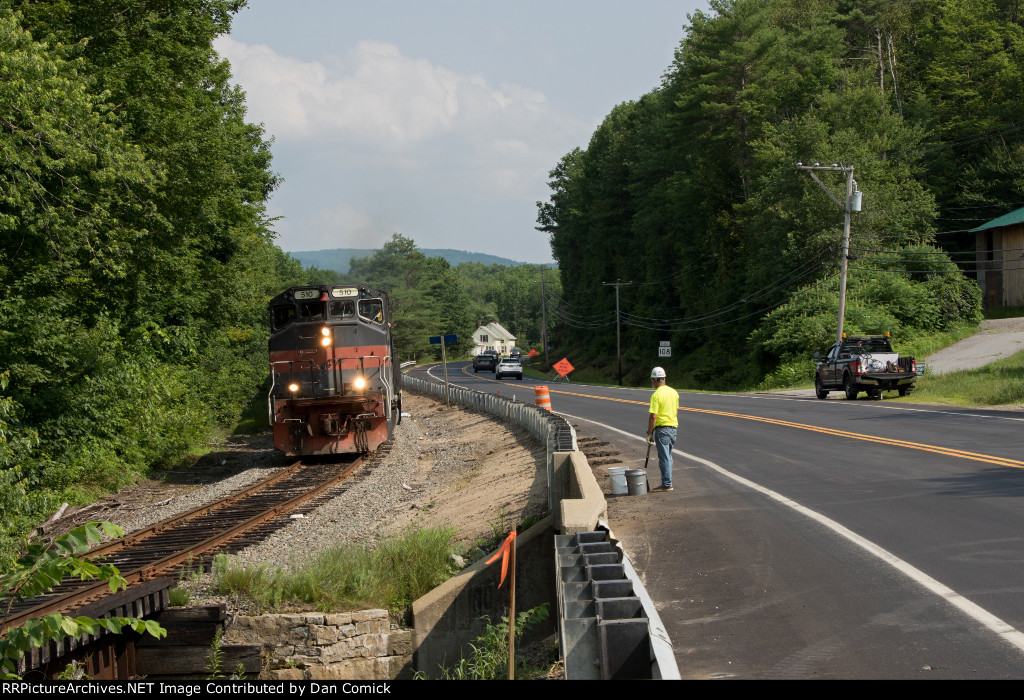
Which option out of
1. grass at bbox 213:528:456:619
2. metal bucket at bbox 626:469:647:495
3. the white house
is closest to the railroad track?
grass at bbox 213:528:456:619

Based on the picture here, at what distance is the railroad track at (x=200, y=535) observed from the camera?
10383 millimetres

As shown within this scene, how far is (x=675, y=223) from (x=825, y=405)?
155 ft

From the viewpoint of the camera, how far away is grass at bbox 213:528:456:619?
11.0 metres

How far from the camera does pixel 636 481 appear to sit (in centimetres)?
1308

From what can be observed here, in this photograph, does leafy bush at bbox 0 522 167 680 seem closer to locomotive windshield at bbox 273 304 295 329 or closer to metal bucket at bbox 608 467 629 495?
metal bucket at bbox 608 467 629 495

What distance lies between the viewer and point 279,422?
22375 millimetres

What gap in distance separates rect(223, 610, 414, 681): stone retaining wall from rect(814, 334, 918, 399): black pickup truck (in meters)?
24.4

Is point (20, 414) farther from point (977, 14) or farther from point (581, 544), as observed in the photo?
point (977, 14)

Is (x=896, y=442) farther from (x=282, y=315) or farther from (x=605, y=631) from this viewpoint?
(x=282, y=315)

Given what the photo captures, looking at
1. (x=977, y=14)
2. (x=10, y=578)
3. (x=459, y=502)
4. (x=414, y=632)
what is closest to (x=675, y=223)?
(x=977, y=14)

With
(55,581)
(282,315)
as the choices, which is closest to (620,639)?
(55,581)

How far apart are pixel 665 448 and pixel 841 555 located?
473cm

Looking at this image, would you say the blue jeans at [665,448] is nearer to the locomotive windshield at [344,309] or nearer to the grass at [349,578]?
the grass at [349,578]

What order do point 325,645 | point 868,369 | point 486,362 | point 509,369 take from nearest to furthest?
point 325,645 → point 868,369 → point 509,369 → point 486,362
